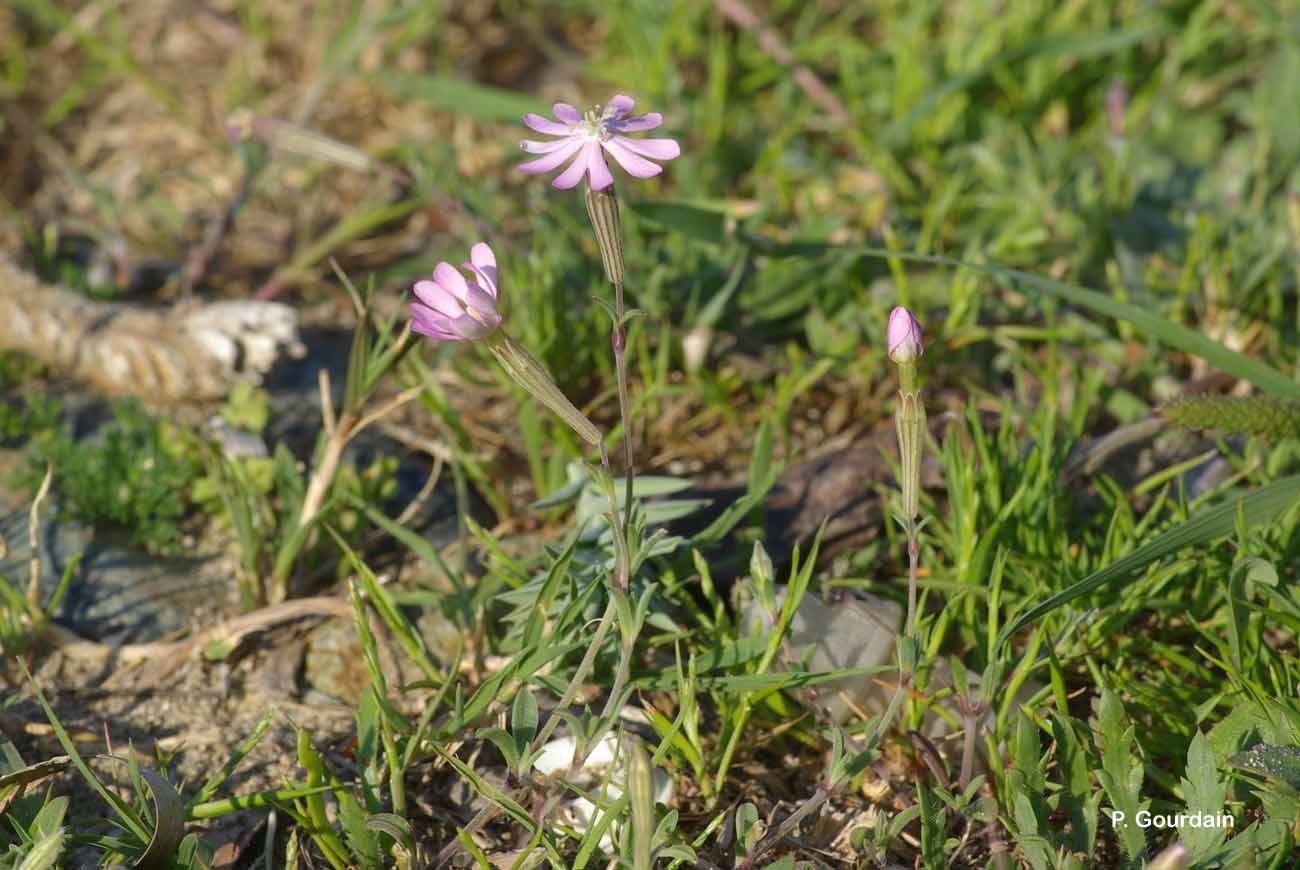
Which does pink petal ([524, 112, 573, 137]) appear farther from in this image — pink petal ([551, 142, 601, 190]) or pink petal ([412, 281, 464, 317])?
pink petal ([412, 281, 464, 317])

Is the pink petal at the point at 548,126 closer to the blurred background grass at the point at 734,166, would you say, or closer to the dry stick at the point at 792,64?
the blurred background grass at the point at 734,166

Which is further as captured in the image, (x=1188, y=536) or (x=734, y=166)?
(x=734, y=166)

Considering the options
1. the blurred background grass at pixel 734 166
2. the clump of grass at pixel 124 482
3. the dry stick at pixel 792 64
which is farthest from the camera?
the dry stick at pixel 792 64

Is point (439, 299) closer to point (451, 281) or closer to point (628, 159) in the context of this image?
point (451, 281)

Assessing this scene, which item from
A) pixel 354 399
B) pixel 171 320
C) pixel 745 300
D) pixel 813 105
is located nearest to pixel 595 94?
pixel 813 105

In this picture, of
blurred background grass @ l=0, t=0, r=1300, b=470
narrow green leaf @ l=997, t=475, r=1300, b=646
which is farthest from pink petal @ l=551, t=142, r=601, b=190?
blurred background grass @ l=0, t=0, r=1300, b=470

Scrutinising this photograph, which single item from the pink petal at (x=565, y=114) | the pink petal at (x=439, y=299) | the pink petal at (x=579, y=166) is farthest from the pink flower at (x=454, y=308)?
the pink petal at (x=565, y=114)

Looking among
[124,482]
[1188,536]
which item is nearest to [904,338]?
[1188,536]
